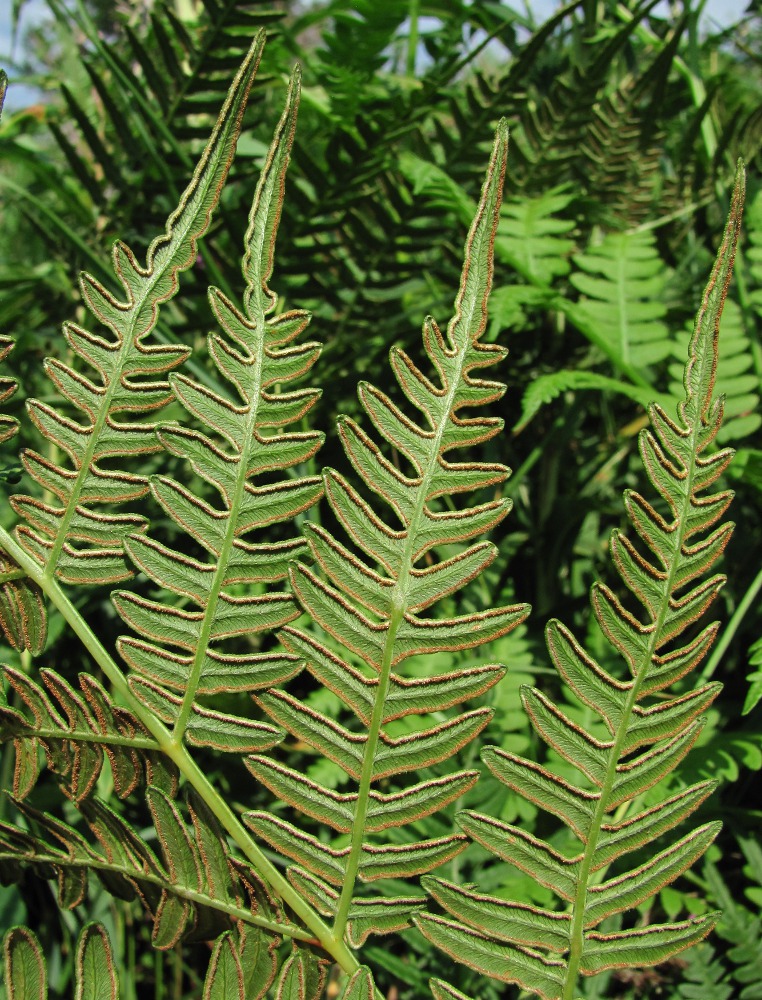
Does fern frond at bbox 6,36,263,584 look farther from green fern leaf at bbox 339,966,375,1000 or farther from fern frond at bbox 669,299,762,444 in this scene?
fern frond at bbox 669,299,762,444

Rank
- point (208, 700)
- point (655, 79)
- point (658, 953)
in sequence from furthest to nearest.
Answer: point (655, 79), point (208, 700), point (658, 953)

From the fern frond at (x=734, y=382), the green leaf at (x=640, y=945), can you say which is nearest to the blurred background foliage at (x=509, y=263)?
the fern frond at (x=734, y=382)

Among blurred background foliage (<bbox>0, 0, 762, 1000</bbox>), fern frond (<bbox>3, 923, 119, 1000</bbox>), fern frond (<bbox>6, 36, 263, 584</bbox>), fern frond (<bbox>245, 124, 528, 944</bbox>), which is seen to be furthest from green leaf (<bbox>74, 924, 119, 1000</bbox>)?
blurred background foliage (<bbox>0, 0, 762, 1000</bbox>)

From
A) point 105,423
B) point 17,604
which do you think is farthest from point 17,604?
point 105,423

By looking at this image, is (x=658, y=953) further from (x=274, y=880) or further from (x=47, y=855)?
(x=47, y=855)

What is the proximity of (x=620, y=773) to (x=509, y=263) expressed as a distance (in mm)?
583

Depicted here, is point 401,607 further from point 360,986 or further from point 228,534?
point 360,986

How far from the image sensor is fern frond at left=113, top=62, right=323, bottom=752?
0.53 m

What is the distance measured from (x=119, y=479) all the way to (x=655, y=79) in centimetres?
89

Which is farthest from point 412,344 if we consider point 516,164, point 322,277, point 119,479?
point 119,479

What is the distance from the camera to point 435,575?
0.52m

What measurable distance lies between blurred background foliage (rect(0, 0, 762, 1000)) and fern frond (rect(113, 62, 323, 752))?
0.33m

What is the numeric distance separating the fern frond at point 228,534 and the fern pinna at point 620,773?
0.54ft

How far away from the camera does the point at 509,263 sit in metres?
0.92
